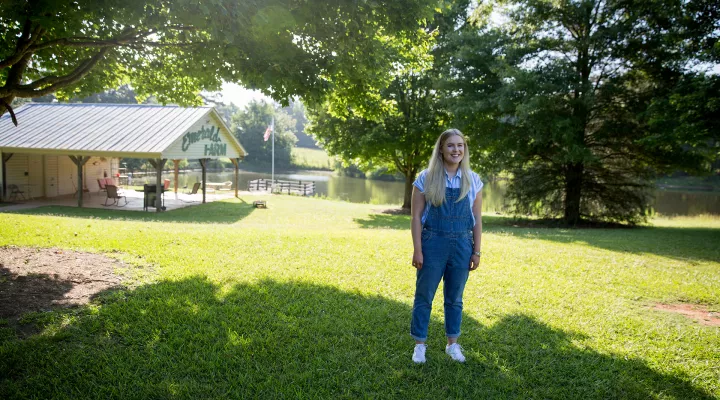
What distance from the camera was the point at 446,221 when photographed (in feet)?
12.6

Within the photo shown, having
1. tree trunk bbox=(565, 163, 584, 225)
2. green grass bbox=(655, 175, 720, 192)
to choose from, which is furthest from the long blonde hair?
green grass bbox=(655, 175, 720, 192)

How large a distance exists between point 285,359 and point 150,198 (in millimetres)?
17495

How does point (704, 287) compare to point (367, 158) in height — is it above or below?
below

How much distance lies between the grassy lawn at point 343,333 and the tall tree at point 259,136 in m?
74.7

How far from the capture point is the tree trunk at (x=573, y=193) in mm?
18188

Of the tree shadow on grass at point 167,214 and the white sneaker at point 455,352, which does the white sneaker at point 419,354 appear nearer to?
the white sneaker at point 455,352

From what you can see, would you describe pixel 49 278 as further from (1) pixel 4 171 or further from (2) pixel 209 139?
(2) pixel 209 139

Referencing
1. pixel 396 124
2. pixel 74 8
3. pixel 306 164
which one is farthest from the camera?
pixel 306 164

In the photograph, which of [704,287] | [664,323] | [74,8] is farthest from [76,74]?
[704,287]

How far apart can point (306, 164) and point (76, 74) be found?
82.3m

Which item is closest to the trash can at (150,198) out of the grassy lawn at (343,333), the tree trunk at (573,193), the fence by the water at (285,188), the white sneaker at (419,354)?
the grassy lawn at (343,333)

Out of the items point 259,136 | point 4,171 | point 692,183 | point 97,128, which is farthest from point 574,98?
point 259,136

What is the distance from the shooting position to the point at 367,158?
24391 millimetres

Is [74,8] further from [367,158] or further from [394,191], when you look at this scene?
[394,191]
